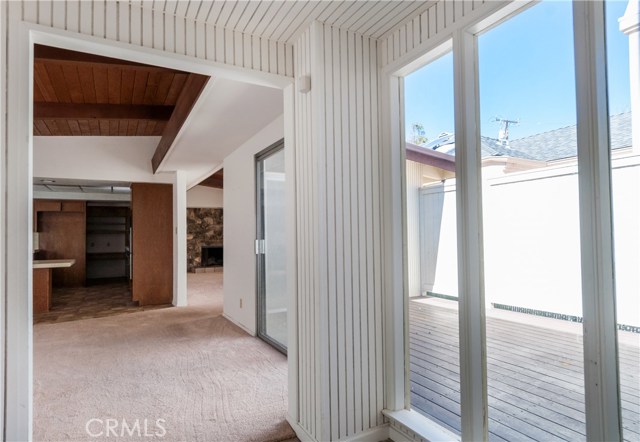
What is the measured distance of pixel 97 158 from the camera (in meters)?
5.72

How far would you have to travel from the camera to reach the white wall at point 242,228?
13.7 feet

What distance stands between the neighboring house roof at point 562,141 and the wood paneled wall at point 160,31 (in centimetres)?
141

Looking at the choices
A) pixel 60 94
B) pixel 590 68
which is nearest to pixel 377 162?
pixel 590 68

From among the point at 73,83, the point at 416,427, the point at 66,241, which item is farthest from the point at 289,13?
the point at 66,241

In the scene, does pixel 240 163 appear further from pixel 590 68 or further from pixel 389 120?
pixel 590 68

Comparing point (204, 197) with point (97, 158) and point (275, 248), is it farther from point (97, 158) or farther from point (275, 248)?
point (275, 248)

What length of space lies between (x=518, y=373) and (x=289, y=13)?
2105mm

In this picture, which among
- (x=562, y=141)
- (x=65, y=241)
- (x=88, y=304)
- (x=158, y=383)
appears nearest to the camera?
(x=562, y=141)

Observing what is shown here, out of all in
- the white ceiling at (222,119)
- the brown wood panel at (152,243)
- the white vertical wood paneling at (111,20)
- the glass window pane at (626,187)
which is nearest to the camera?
the glass window pane at (626,187)

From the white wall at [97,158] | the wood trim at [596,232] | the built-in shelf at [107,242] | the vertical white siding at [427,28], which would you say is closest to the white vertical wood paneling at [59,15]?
the vertical white siding at [427,28]

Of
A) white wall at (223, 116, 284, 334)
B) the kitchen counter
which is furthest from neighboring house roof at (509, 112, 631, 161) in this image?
the kitchen counter

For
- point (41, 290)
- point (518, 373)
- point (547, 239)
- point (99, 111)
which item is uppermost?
point (99, 111)

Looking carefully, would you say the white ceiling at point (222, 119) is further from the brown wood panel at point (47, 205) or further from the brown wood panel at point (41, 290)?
the brown wood panel at point (47, 205)

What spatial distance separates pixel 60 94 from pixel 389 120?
Answer: 3784mm
